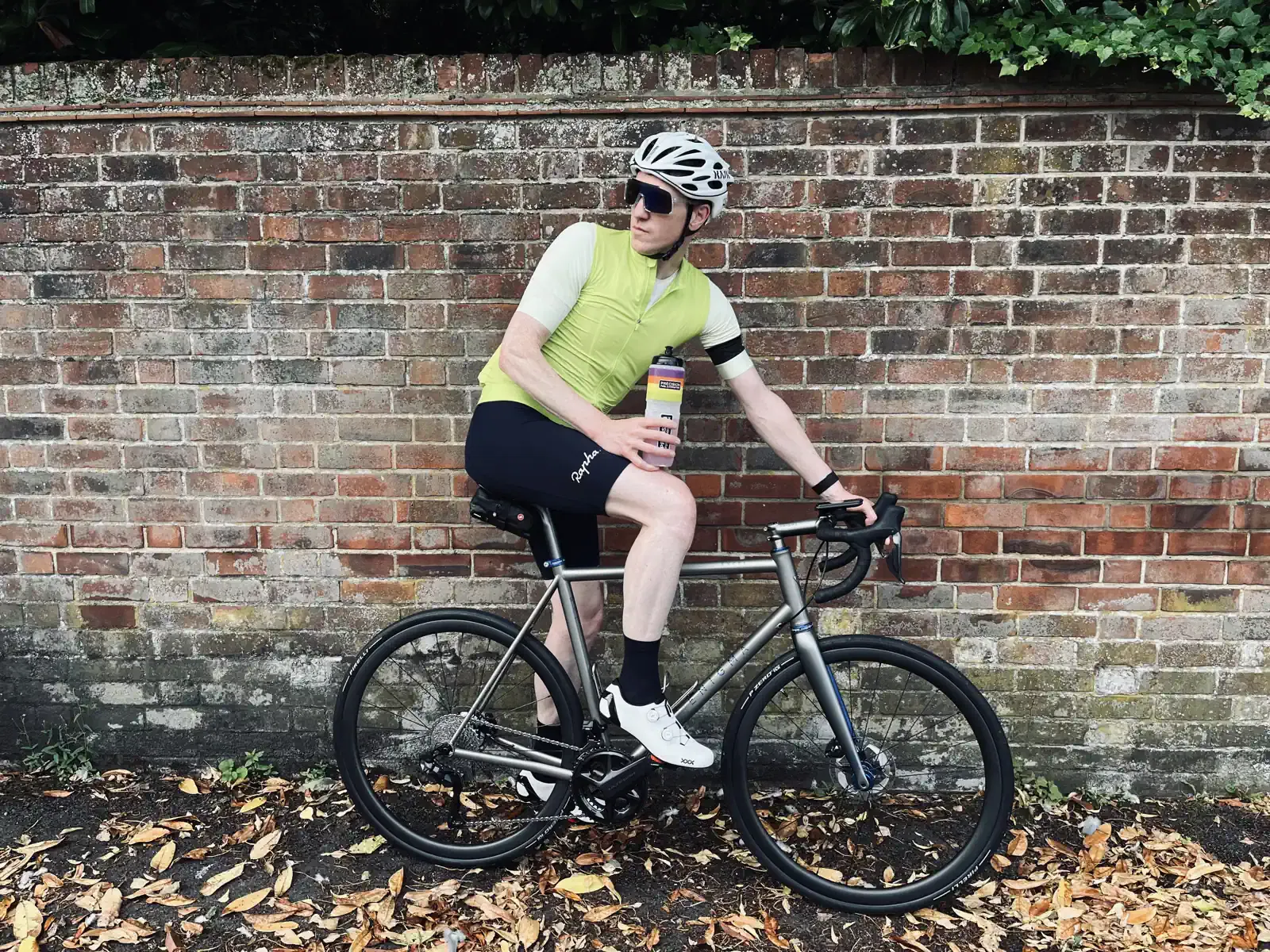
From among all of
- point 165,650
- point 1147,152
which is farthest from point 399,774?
point 1147,152

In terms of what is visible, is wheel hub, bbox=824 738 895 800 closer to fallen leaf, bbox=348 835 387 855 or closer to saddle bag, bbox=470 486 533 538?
saddle bag, bbox=470 486 533 538

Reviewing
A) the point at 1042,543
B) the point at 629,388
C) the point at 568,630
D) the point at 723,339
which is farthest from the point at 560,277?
the point at 1042,543

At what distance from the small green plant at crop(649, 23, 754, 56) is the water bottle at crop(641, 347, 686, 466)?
1.15 meters

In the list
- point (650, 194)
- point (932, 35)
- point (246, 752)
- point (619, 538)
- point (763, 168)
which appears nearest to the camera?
point (650, 194)

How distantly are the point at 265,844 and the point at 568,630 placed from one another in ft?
4.17

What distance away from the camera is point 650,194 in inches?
108

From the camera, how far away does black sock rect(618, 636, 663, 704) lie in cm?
288

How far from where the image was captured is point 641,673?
289 centimetres

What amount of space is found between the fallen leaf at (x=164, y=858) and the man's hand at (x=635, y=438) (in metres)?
2.01

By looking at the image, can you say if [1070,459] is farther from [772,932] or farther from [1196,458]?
[772,932]

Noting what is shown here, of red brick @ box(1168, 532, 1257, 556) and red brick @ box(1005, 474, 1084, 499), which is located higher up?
red brick @ box(1005, 474, 1084, 499)

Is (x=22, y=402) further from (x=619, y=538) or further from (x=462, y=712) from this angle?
(x=619, y=538)

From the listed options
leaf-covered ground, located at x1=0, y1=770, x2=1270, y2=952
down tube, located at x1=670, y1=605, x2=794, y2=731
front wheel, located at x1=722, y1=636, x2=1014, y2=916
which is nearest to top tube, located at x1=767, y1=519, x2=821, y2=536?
down tube, located at x1=670, y1=605, x2=794, y2=731

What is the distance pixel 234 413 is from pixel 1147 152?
3.27 metres
